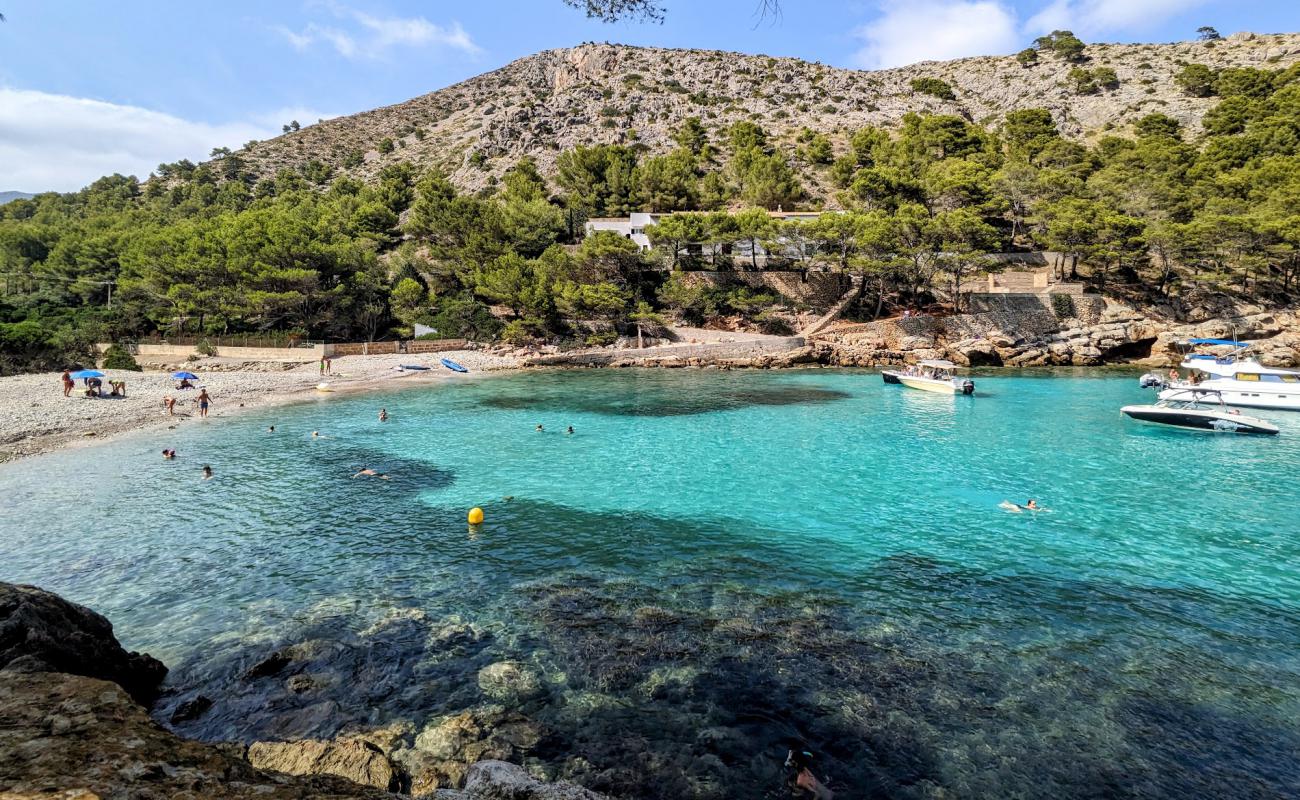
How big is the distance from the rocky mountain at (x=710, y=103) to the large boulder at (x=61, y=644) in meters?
93.8

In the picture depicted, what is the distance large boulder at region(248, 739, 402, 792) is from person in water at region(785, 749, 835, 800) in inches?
171

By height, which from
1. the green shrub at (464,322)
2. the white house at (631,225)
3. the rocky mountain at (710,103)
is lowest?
the green shrub at (464,322)

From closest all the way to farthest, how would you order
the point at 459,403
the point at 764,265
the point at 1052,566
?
1. the point at 1052,566
2. the point at 459,403
3. the point at 764,265

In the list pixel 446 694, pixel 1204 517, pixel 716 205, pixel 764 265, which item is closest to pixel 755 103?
pixel 716 205

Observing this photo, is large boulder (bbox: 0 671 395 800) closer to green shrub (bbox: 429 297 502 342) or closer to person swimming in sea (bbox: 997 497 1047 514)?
person swimming in sea (bbox: 997 497 1047 514)

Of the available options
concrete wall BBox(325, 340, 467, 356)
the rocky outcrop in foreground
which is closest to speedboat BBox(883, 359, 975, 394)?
the rocky outcrop in foreground

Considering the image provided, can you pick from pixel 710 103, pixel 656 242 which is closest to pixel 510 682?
pixel 656 242

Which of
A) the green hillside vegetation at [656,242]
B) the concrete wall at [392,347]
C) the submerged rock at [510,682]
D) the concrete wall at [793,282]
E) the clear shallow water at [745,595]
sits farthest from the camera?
the concrete wall at [793,282]

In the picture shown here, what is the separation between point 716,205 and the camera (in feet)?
251

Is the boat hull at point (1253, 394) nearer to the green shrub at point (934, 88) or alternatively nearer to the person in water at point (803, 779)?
the person in water at point (803, 779)

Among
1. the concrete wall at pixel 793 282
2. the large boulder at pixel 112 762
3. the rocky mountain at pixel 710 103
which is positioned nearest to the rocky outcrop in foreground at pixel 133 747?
the large boulder at pixel 112 762

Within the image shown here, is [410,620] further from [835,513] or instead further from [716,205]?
[716,205]

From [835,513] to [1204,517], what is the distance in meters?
9.55

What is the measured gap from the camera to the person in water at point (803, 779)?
640 cm
